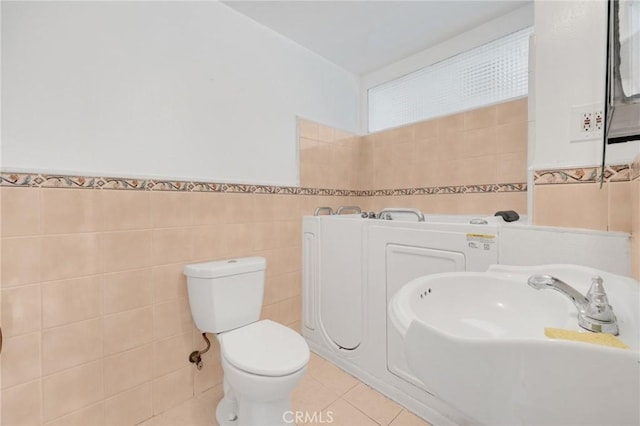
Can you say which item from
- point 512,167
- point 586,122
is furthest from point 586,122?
point 512,167

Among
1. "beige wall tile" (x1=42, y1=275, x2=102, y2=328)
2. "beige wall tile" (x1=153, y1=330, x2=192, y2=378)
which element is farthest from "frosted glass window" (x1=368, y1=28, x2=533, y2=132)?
"beige wall tile" (x1=42, y1=275, x2=102, y2=328)

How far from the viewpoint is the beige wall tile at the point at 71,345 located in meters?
1.11

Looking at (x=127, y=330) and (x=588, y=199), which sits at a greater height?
(x=588, y=199)

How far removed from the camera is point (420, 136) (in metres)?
2.20

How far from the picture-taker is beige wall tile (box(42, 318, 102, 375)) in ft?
3.65

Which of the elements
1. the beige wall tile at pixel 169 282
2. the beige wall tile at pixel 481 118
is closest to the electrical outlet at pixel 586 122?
the beige wall tile at pixel 481 118

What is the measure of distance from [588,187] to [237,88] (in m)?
1.75

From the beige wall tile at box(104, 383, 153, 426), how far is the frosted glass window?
2.43 metres

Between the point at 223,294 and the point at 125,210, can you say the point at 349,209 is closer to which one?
the point at 223,294

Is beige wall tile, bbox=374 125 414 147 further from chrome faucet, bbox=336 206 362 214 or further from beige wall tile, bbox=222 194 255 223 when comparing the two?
beige wall tile, bbox=222 194 255 223

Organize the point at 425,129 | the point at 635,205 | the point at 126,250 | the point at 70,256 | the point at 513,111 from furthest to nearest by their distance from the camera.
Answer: the point at 425,129 → the point at 513,111 → the point at 126,250 → the point at 70,256 → the point at 635,205

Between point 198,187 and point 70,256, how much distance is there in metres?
0.61

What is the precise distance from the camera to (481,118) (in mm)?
1907

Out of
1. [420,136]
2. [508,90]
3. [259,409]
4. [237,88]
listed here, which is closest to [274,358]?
[259,409]
